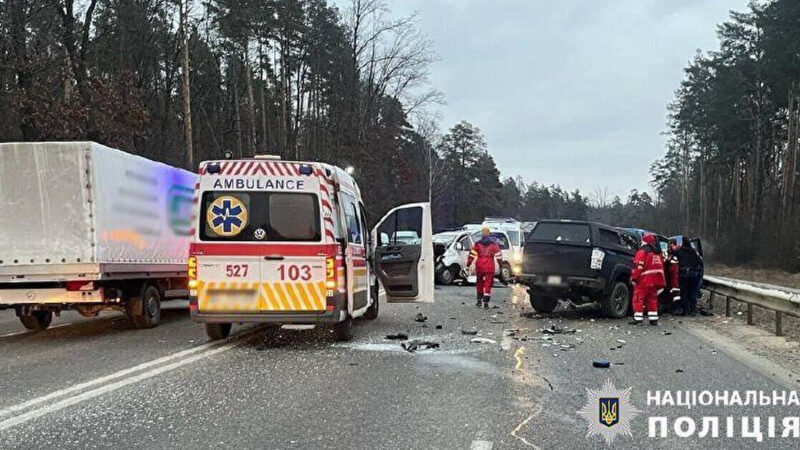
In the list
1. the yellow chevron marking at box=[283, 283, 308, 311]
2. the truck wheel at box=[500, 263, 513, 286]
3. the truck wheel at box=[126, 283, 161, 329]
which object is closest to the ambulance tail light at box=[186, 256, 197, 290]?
the yellow chevron marking at box=[283, 283, 308, 311]

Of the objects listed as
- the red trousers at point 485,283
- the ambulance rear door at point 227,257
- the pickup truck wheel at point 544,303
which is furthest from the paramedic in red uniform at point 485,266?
the ambulance rear door at point 227,257

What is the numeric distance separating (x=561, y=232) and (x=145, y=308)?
302 inches

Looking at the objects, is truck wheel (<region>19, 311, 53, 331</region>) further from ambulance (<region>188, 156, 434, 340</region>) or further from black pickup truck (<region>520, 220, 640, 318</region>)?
black pickup truck (<region>520, 220, 640, 318</region>)

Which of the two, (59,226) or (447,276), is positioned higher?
(59,226)

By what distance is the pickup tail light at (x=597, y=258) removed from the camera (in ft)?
41.5

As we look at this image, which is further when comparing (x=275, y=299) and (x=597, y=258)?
(x=597, y=258)

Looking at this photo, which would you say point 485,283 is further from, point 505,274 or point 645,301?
point 505,274

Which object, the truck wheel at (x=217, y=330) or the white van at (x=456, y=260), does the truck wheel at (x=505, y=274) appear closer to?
the white van at (x=456, y=260)

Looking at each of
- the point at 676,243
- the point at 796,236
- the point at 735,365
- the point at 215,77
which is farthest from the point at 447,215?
the point at 735,365

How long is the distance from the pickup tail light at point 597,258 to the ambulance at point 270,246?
5.20m

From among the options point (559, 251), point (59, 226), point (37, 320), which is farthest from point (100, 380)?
point (559, 251)

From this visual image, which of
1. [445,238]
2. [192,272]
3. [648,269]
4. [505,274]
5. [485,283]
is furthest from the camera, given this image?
[445,238]

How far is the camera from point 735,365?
8086mm

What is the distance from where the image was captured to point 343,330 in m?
9.62
